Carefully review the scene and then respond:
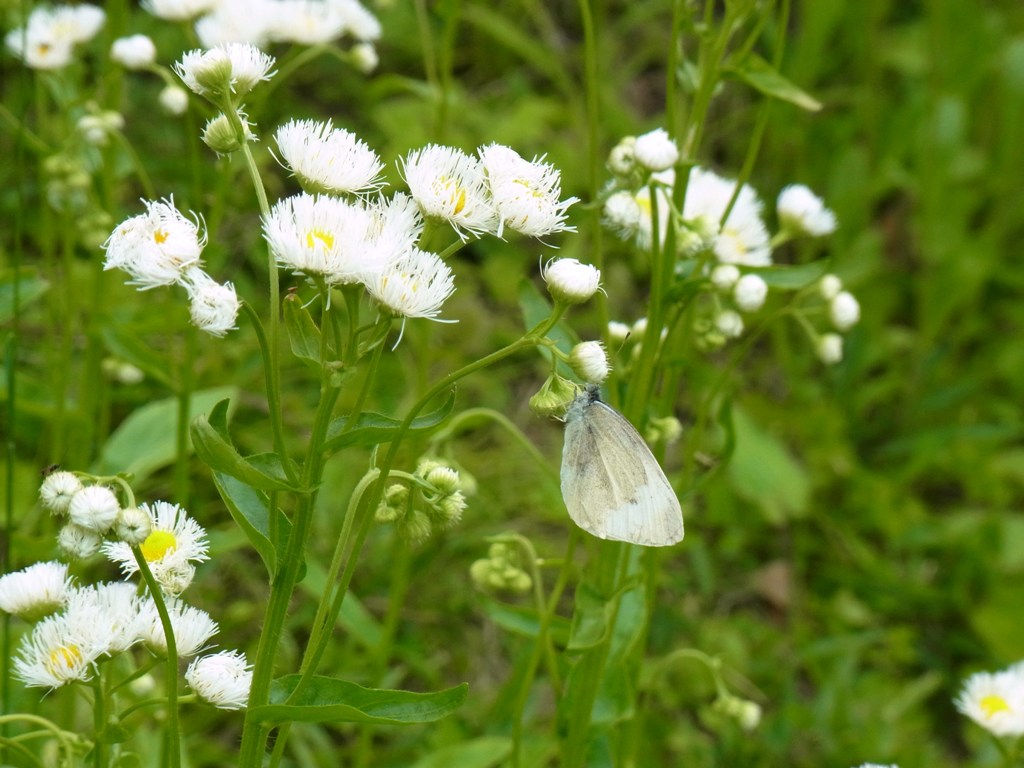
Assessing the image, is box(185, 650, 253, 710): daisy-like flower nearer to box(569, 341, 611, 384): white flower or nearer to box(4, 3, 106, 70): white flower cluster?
box(569, 341, 611, 384): white flower

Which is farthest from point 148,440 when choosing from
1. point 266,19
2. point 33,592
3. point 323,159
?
point 323,159

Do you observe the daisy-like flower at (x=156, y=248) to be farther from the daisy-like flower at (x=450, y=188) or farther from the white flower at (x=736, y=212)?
the white flower at (x=736, y=212)

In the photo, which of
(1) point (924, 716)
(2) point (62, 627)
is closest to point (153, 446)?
(2) point (62, 627)

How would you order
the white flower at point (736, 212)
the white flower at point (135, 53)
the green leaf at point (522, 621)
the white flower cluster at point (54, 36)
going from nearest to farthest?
the green leaf at point (522, 621)
the white flower at point (736, 212)
the white flower at point (135, 53)
the white flower cluster at point (54, 36)

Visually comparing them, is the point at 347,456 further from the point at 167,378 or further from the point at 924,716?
the point at 924,716

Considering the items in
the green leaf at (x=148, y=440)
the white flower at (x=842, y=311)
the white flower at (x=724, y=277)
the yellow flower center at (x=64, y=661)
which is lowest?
the yellow flower center at (x=64, y=661)

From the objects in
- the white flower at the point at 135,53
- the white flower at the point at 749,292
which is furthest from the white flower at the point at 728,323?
the white flower at the point at 135,53

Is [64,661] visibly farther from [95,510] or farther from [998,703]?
[998,703]
